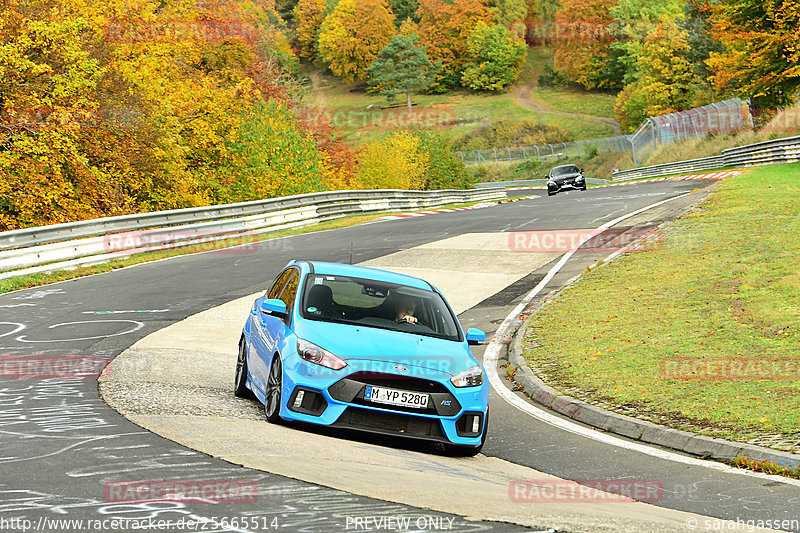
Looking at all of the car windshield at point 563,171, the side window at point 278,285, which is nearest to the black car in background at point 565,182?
the car windshield at point 563,171

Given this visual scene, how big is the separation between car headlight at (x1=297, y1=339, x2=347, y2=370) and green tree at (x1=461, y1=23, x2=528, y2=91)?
154265 millimetres

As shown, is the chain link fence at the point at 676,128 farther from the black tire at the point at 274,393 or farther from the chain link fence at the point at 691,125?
the black tire at the point at 274,393

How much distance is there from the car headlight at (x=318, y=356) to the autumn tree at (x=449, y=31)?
158m

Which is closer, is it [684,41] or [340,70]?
[684,41]

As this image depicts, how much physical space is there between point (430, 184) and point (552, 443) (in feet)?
218

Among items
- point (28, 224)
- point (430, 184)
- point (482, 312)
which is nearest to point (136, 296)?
point (482, 312)

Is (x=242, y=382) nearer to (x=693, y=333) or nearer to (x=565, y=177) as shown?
(x=693, y=333)

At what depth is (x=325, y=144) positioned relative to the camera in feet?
248

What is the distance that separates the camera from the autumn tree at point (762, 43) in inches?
1779

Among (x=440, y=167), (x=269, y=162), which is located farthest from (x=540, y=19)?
(x=269, y=162)

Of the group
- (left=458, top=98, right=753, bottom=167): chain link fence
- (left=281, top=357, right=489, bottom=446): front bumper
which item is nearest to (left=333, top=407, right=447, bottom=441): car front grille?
(left=281, top=357, right=489, bottom=446): front bumper

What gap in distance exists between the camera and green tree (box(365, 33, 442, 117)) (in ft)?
509

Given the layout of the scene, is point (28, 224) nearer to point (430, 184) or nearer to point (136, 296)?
point (136, 296)

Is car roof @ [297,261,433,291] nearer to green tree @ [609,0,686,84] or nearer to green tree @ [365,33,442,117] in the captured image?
green tree @ [609,0,686,84]
